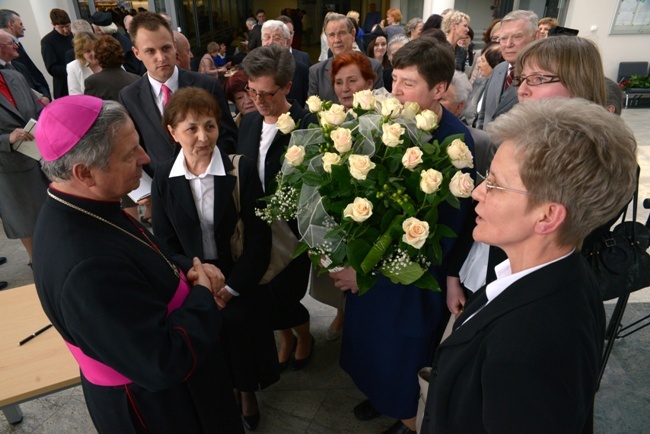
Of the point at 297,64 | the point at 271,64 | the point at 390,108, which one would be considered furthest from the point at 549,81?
the point at 297,64

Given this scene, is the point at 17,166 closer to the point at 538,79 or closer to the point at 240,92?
the point at 240,92

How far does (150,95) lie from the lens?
120 inches

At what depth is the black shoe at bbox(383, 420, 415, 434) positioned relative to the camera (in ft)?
7.60

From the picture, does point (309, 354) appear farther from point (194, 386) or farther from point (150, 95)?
point (150, 95)

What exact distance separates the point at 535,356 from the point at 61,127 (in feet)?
4.73

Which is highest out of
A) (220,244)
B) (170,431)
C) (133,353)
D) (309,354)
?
(133,353)

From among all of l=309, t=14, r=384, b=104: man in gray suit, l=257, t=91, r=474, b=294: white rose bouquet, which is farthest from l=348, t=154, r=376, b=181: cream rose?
l=309, t=14, r=384, b=104: man in gray suit

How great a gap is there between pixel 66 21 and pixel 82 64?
86.5 inches

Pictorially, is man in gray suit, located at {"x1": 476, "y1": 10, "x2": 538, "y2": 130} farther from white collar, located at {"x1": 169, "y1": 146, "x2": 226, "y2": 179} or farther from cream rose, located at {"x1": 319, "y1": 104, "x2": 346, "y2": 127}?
white collar, located at {"x1": 169, "y1": 146, "x2": 226, "y2": 179}

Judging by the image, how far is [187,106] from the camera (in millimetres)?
2066

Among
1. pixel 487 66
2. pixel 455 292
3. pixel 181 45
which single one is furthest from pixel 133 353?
pixel 487 66

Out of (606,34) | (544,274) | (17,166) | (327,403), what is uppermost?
(544,274)

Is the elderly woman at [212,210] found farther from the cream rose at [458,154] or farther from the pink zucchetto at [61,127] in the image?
the cream rose at [458,154]

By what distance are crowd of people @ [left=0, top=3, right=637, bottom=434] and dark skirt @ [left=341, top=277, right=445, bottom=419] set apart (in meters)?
0.01
